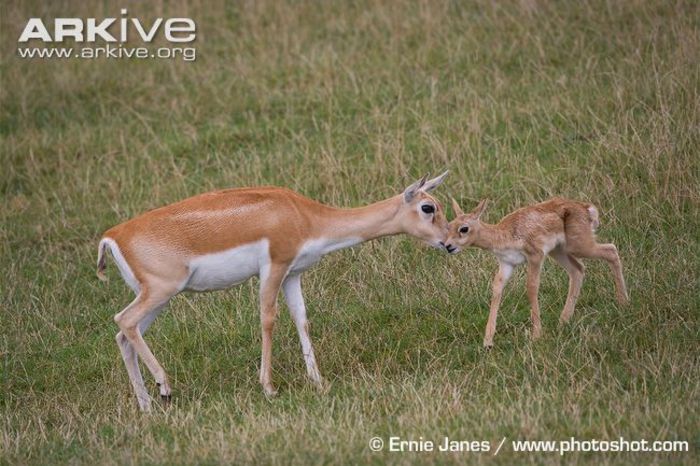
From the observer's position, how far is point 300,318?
362 inches

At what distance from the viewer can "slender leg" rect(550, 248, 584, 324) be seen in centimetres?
905

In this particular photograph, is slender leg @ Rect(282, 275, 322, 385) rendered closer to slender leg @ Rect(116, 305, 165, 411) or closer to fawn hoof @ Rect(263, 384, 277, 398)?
fawn hoof @ Rect(263, 384, 277, 398)

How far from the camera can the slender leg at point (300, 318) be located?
9.03 m

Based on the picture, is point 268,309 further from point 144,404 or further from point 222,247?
point 144,404

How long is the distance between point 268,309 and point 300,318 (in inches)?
13.0

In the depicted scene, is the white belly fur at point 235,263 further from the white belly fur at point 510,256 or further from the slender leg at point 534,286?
the slender leg at point 534,286

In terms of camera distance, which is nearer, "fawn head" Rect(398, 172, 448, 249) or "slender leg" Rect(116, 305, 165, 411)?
"slender leg" Rect(116, 305, 165, 411)

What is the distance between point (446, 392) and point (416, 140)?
4939mm

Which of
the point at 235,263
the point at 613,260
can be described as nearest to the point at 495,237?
the point at 613,260

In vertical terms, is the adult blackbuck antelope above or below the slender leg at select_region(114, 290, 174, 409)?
above

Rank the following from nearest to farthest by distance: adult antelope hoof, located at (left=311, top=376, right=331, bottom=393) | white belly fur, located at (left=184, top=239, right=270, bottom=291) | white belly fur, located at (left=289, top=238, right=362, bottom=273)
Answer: adult antelope hoof, located at (left=311, top=376, right=331, bottom=393), white belly fur, located at (left=184, top=239, right=270, bottom=291), white belly fur, located at (left=289, top=238, right=362, bottom=273)

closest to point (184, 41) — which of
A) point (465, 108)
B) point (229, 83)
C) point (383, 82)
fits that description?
point (229, 83)

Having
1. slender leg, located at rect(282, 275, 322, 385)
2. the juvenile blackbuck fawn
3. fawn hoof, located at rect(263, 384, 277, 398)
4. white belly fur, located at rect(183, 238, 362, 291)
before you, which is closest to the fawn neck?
the juvenile blackbuck fawn
